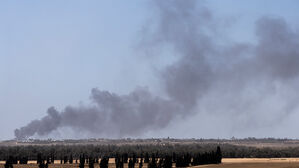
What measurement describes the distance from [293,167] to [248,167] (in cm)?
2351

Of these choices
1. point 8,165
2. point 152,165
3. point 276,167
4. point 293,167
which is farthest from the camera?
point 8,165

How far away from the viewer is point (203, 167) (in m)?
186

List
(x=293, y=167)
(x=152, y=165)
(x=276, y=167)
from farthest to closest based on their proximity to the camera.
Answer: (x=152, y=165), (x=276, y=167), (x=293, y=167)

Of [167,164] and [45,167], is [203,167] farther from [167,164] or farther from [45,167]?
[45,167]

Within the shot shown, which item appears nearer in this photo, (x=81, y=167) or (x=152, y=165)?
(x=152, y=165)

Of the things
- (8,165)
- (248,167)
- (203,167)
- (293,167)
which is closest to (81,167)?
(8,165)

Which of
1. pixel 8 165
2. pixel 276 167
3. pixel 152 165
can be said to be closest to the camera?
pixel 276 167

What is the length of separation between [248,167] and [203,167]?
16178 millimetres

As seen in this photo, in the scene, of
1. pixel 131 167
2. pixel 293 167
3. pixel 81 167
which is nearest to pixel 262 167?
pixel 293 167

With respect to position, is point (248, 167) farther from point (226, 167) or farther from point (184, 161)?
point (184, 161)

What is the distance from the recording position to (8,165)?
19088cm

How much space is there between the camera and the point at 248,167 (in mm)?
177250

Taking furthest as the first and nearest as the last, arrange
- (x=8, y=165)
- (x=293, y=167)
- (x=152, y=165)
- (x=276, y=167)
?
(x=8, y=165), (x=152, y=165), (x=276, y=167), (x=293, y=167)

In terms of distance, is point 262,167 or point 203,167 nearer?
point 262,167
